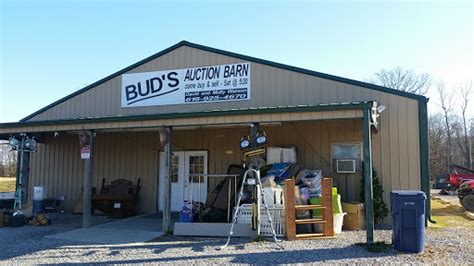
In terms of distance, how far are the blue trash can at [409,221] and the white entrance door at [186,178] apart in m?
6.31

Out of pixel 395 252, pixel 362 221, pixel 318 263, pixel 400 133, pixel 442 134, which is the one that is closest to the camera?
pixel 318 263

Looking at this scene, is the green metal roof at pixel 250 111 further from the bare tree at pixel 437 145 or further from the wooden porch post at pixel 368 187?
the bare tree at pixel 437 145

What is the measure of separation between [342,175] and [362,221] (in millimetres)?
1492

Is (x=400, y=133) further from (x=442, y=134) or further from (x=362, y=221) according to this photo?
(x=442, y=134)

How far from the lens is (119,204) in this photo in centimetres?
1159

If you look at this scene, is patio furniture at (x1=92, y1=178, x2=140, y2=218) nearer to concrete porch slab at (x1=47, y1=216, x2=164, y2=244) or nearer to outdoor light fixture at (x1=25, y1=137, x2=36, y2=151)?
concrete porch slab at (x1=47, y1=216, x2=164, y2=244)

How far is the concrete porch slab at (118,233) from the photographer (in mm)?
8102

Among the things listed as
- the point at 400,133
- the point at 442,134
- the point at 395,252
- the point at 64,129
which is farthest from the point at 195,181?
the point at 442,134

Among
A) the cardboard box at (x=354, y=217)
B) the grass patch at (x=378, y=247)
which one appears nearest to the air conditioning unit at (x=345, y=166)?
the cardboard box at (x=354, y=217)

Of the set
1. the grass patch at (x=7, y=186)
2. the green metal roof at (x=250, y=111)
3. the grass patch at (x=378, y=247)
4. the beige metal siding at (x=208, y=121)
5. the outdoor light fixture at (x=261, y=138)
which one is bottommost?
the grass patch at (x=378, y=247)

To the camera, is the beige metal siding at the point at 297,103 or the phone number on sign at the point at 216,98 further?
the phone number on sign at the point at 216,98

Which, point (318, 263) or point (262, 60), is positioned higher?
point (262, 60)

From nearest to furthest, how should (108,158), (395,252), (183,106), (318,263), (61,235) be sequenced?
(318,263) < (395,252) < (61,235) < (183,106) < (108,158)

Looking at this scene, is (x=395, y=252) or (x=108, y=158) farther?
(x=108, y=158)
